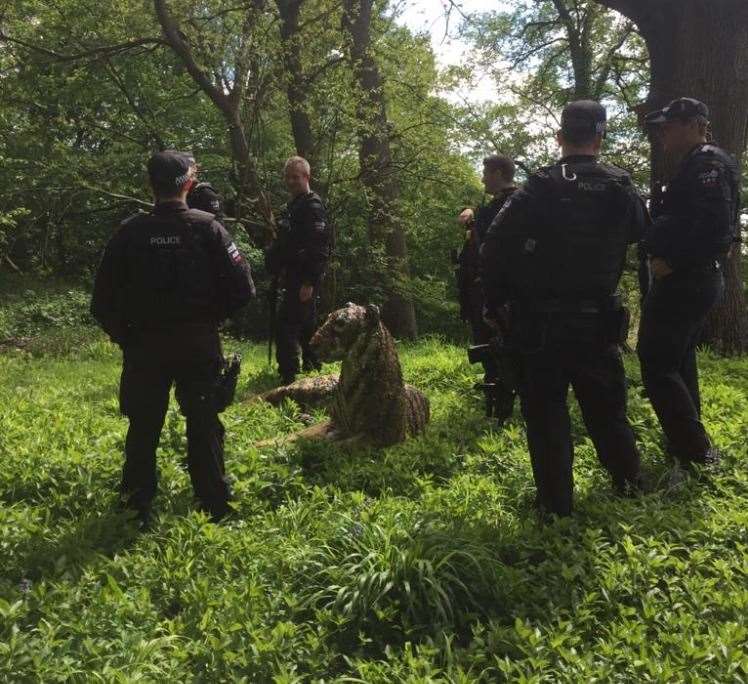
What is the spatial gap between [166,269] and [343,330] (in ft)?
5.37

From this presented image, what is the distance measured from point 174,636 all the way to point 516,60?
17.2 meters

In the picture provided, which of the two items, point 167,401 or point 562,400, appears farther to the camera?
point 167,401

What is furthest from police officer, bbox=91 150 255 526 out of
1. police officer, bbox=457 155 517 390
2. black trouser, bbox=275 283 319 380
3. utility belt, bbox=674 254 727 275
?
black trouser, bbox=275 283 319 380

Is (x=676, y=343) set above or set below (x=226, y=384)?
above

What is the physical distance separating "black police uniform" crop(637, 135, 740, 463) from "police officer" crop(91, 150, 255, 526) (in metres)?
2.34

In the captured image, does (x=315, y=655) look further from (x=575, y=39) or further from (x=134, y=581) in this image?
(x=575, y=39)

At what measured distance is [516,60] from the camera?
16.9m

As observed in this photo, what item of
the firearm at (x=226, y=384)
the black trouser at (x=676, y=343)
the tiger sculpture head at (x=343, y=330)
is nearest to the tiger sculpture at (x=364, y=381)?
the tiger sculpture head at (x=343, y=330)

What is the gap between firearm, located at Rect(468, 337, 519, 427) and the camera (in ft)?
11.3

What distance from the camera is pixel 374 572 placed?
9.02 feet

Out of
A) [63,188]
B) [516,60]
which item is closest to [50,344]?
[63,188]

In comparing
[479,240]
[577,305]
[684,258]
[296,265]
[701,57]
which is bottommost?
[577,305]

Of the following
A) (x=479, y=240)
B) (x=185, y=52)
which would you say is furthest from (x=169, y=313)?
(x=185, y=52)

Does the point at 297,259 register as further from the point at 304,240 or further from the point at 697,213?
the point at 697,213
